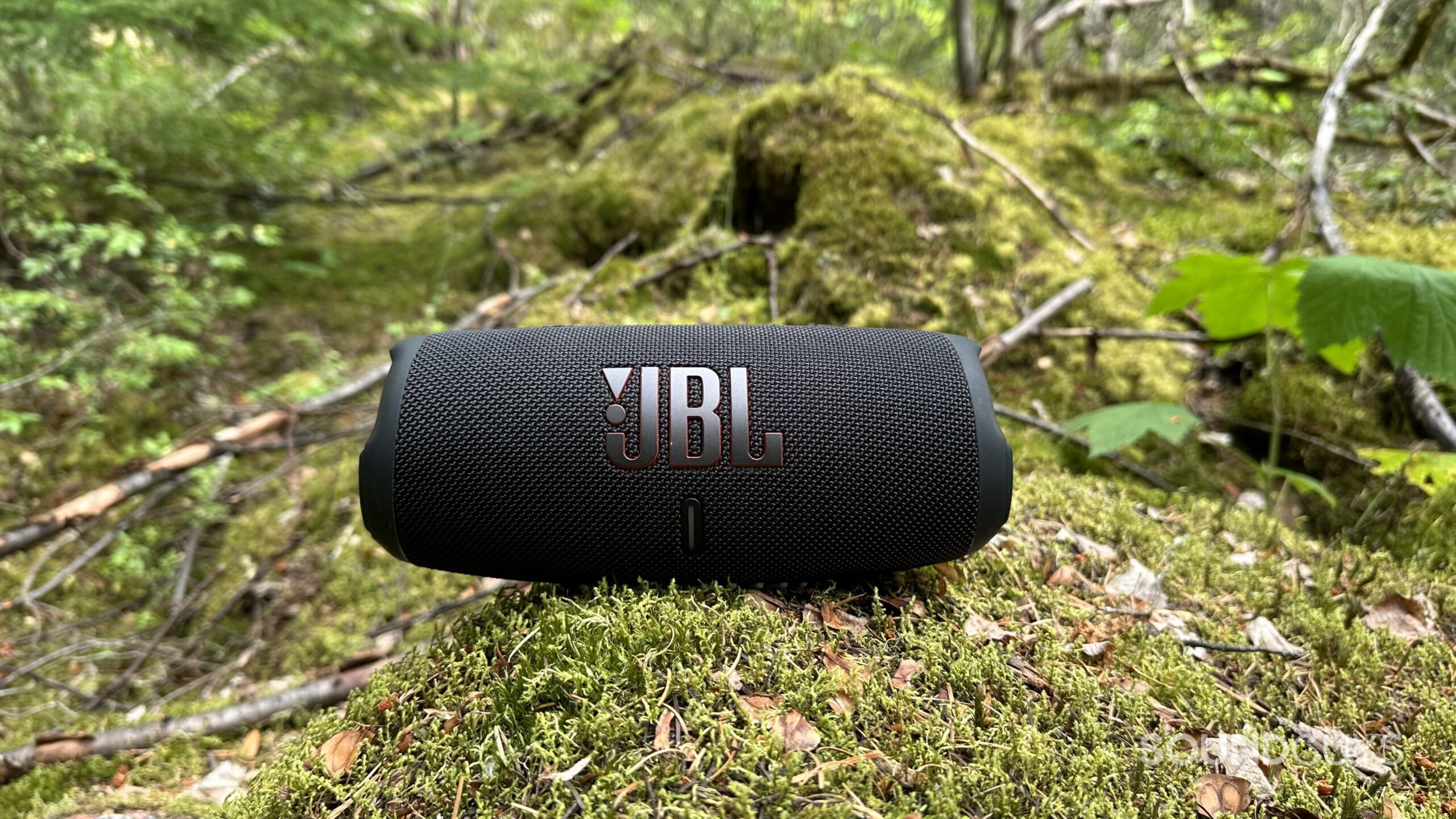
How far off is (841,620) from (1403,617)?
1089 mm

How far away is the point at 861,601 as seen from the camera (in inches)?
41.9

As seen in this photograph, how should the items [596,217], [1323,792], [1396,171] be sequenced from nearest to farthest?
[1323,792]
[1396,171]
[596,217]

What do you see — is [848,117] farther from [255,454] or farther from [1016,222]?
[255,454]

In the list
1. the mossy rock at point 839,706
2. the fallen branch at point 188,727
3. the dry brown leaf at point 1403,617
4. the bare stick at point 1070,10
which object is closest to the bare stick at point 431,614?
the fallen branch at point 188,727

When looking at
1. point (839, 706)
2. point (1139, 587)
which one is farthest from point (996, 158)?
point (839, 706)

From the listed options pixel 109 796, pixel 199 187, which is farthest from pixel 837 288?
pixel 199 187

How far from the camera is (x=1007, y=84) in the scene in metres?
3.53

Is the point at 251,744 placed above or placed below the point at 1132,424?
below

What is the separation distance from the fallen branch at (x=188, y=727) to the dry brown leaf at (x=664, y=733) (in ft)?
2.53

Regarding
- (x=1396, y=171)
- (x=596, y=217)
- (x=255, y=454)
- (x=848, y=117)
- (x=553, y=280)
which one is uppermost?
(x=848, y=117)

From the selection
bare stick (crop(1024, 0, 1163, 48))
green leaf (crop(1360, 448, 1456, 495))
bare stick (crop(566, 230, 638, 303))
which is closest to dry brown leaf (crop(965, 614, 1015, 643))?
green leaf (crop(1360, 448, 1456, 495))

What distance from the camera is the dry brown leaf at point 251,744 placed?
4.29 feet

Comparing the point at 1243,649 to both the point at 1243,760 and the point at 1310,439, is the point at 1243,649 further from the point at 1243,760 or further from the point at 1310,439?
the point at 1310,439

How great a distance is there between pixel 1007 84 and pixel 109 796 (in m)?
4.28
